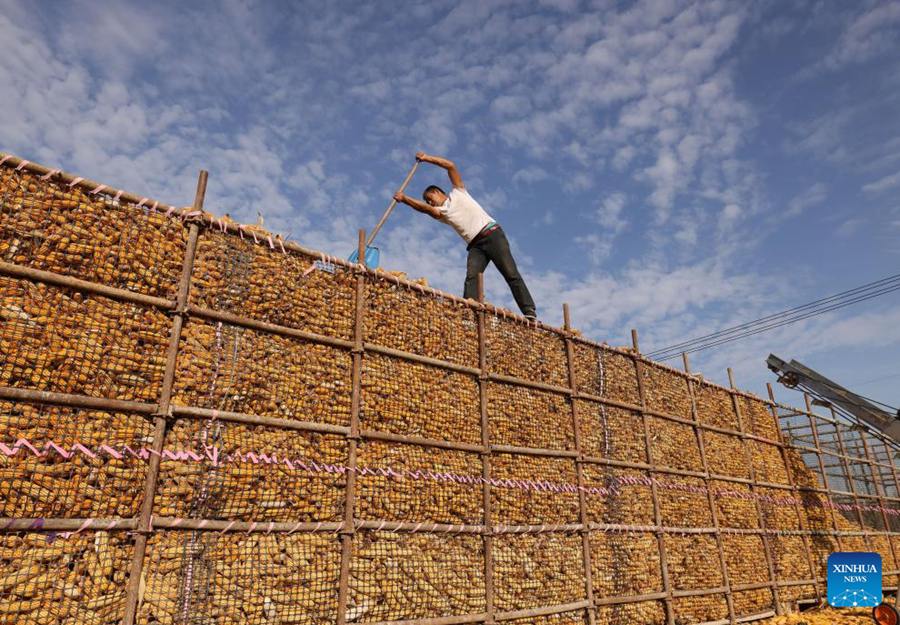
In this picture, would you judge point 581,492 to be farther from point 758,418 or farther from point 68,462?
point 758,418

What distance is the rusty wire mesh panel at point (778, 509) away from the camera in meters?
9.75

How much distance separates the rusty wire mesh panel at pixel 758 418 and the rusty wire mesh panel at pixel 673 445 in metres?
2.05

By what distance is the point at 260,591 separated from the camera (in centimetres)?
417

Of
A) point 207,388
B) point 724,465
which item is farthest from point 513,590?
point 724,465

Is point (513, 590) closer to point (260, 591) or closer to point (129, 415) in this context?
point (260, 591)

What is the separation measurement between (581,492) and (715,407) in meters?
4.22

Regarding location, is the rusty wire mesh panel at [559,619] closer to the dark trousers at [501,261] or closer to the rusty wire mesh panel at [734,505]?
the dark trousers at [501,261]

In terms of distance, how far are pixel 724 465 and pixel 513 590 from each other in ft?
16.8

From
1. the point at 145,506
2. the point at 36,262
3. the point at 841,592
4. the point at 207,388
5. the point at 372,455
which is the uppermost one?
the point at 36,262

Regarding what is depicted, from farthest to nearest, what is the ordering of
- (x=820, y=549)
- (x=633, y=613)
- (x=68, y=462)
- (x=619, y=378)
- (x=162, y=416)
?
(x=820, y=549)
(x=619, y=378)
(x=633, y=613)
(x=162, y=416)
(x=68, y=462)

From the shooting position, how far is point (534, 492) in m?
6.22

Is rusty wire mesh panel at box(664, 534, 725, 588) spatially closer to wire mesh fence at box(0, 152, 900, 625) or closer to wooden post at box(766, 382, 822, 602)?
wire mesh fence at box(0, 152, 900, 625)

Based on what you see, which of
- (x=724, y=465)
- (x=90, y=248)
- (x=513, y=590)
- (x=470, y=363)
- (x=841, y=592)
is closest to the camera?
(x=90, y=248)

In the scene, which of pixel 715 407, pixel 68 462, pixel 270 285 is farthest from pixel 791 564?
pixel 68 462
